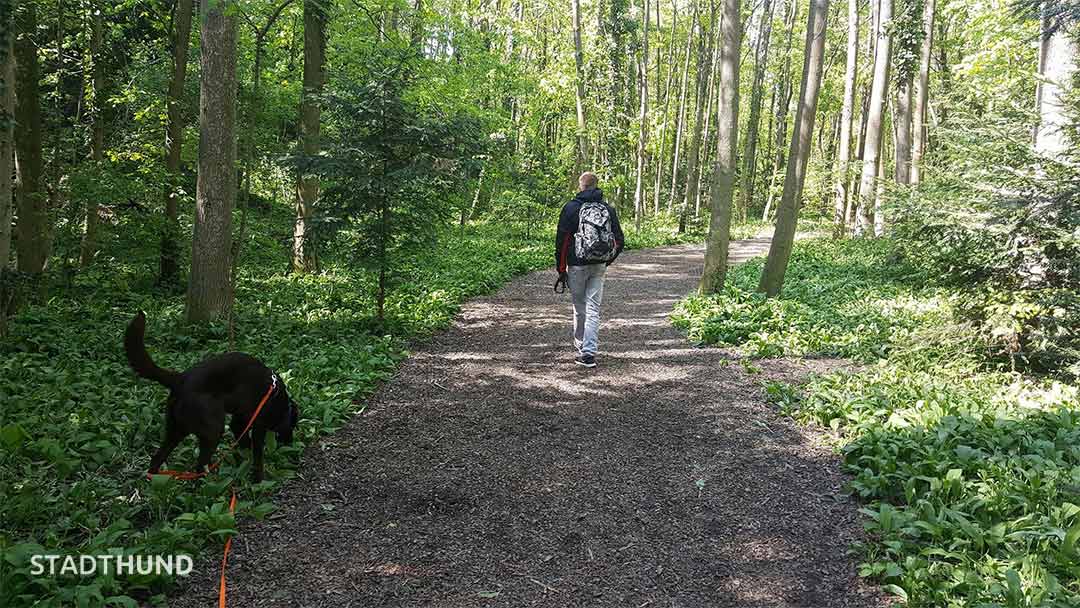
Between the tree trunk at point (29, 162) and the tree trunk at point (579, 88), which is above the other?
the tree trunk at point (579, 88)

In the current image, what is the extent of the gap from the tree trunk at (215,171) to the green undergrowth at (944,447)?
6.53 meters

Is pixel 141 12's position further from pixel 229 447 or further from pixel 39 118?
pixel 229 447

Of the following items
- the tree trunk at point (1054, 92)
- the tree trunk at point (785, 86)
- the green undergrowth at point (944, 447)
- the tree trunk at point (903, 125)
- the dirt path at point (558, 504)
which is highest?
the tree trunk at point (785, 86)

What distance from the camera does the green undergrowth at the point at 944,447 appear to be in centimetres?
323

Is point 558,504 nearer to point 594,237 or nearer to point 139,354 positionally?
point 139,354

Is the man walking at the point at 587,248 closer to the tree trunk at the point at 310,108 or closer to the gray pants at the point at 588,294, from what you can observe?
the gray pants at the point at 588,294

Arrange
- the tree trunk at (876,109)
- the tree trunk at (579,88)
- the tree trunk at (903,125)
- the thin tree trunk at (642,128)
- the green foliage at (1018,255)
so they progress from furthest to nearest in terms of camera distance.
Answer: the thin tree trunk at (642,128) < the tree trunk at (579,88) < the tree trunk at (903,125) < the tree trunk at (876,109) < the green foliage at (1018,255)

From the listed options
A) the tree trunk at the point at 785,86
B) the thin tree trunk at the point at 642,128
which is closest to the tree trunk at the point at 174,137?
the thin tree trunk at the point at 642,128

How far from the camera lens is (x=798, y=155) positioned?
35.7 feet

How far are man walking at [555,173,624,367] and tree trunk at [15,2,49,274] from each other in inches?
286

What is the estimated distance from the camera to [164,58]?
36.3ft

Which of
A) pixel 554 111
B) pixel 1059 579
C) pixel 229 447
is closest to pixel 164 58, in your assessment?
pixel 229 447

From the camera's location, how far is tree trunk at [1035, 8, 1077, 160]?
6.39m

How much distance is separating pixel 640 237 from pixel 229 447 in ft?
66.3
